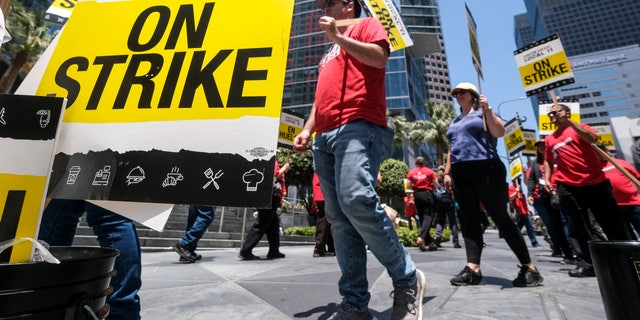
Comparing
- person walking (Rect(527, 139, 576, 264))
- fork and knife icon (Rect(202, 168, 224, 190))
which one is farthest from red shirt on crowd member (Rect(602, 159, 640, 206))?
fork and knife icon (Rect(202, 168, 224, 190))

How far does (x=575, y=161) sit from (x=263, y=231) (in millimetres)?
4076

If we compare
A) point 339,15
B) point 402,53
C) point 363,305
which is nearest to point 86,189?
point 363,305

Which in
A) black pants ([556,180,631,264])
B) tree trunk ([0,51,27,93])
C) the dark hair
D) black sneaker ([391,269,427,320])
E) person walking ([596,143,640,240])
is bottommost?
black sneaker ([391,269,427,320])

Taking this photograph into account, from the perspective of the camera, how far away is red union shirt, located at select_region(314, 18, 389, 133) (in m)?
1.75

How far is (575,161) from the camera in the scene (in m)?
3.20

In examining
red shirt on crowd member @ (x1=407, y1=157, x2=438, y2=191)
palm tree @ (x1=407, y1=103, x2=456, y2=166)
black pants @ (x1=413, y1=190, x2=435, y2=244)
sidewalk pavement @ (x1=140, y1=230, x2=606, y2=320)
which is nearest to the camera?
sidewalk pavement @ (x1=140, y1=230, x2=606, y2=320)

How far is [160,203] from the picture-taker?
0.90 m

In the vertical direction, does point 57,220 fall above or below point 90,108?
below

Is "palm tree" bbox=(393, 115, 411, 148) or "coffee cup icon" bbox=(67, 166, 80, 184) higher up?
"palm tree" bbox=(393, 115, 411, 148)

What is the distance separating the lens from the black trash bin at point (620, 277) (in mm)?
1330

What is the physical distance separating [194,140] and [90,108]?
390 millimetres

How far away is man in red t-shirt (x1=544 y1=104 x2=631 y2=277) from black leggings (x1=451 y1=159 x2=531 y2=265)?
31.4 inches

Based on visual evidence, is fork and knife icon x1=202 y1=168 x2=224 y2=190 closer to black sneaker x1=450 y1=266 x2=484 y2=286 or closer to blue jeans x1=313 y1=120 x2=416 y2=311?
blue jeans x1=313 y1=120 x2=416 y2=311

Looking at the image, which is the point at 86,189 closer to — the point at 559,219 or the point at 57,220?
the point at 57,220
